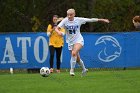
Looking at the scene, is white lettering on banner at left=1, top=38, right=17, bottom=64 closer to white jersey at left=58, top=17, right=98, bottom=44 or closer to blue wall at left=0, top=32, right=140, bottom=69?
blue wall at left=0, top=32, right=140, bottom=69

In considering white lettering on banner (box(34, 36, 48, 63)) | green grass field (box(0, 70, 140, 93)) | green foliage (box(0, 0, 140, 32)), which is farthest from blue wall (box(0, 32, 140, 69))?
green foliage (box(0, 0, 140, 32))

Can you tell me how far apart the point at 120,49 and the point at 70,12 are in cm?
695

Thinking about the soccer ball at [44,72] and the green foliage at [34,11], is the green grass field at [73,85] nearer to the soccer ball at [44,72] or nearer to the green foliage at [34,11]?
the soccer ball at [44,72]

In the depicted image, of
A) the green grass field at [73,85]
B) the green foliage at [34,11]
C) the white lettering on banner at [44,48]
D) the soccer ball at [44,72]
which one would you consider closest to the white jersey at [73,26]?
the soccer ball at [44,72]

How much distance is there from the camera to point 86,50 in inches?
890

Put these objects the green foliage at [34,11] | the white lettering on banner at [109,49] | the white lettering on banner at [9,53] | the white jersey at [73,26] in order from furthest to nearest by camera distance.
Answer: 1. the green foliage at [34,11]
2. the white lettering on banner at [109,49]
3. the white lettering on banner at [9,53]
4. the white jersey at [73,26]

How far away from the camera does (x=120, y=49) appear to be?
2278 cm

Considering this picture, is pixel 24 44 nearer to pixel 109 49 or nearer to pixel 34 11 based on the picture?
pixel 109 49

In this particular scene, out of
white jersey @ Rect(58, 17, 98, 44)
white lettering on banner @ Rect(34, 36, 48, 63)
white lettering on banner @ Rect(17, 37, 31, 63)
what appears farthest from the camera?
white lettering on banner @ Rect(34, 36, 48, 63)

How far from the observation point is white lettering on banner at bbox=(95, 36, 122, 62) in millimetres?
22609

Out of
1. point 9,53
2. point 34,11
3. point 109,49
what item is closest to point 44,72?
point 9,53

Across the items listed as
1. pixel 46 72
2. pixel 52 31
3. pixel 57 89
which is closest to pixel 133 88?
pixel 57 89

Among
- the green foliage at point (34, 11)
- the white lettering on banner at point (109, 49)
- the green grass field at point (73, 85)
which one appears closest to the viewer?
the green grass field at point (73, 85)

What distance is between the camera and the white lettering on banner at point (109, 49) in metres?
22.6
